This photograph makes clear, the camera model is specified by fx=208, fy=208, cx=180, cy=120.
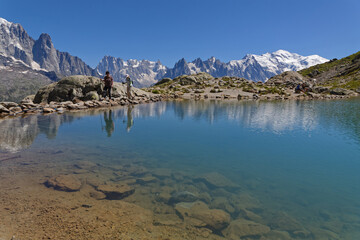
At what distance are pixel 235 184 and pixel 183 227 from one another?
3373 mm

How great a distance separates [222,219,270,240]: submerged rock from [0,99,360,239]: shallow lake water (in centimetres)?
6

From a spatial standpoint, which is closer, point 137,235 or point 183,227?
point 137,235

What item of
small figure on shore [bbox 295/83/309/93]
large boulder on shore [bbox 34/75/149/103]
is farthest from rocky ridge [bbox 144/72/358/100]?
large boulder on shore [bbox 34/75/149/103]

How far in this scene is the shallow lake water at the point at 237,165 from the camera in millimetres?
6781

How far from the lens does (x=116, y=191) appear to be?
800 centimetres

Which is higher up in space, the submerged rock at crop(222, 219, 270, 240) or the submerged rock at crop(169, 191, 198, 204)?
the submerged rock at crop(169, 191, 198, 204)

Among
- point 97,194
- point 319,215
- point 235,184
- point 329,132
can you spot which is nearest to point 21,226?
point 97,194

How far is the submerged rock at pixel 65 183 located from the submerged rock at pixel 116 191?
0.94 meters

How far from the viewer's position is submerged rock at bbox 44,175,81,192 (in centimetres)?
815

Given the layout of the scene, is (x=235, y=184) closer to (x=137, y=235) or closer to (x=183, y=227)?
(x=183, y=227)

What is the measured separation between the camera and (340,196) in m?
7.81

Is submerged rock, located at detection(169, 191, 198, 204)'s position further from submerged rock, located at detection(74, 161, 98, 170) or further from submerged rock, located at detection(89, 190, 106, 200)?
submerged rock, located at detection(74, 161, 98, 170)

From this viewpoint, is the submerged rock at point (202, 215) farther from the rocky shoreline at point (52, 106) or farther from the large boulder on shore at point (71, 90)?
the large boulder on shore at point (71, 90)

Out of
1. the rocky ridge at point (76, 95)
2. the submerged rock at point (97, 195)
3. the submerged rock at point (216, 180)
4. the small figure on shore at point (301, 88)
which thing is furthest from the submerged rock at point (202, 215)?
the small figure on shore at point (301, 88)
